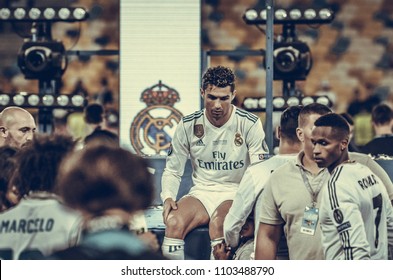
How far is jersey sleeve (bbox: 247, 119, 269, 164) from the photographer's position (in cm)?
349

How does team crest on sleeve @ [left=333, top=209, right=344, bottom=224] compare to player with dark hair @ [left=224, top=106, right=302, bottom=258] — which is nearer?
team crest on sleeve @ [left=333, top=209, right=344, bottom=224]

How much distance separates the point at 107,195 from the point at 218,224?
1.86m

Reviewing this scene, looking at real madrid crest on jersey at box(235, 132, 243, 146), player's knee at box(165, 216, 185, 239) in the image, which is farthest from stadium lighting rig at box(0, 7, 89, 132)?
player's knee at box(165, 216, 185, 239)

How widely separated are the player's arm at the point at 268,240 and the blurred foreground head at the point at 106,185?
1.51m

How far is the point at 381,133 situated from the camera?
195 inches

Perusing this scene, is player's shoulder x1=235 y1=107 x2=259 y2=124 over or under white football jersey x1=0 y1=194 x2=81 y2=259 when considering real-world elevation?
over

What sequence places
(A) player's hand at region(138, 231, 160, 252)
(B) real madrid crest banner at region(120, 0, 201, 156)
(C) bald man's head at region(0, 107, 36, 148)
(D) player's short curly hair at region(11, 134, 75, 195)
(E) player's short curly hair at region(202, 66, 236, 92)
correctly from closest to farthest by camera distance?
1. (A) player's hand at region(138, 231, 160, 252)
2. (D) player's short curly hair at region(11, 134, 75, 195)
3. (E) player's short curly hair at region(202, 66, 236, 92)
4. (C) bald man's head at region(0, 107, 36, 148)
5. (B) real madrid crest banner at region(120, 0, 201, 156)

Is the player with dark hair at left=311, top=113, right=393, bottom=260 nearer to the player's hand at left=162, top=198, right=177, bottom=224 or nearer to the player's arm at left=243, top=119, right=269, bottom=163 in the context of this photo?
the player's arm at left=243, top=119, right=269, bottom=163

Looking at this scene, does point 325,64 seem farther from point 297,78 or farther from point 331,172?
point 331,172

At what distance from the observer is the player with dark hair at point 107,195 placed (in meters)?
1.50

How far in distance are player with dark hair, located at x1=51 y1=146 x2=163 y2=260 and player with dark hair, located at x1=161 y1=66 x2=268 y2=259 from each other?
189 centimetres

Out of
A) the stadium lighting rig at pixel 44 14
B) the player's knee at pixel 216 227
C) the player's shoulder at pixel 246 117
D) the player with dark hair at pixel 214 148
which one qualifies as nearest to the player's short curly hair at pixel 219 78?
the player with dark hair at pixel 214 148
